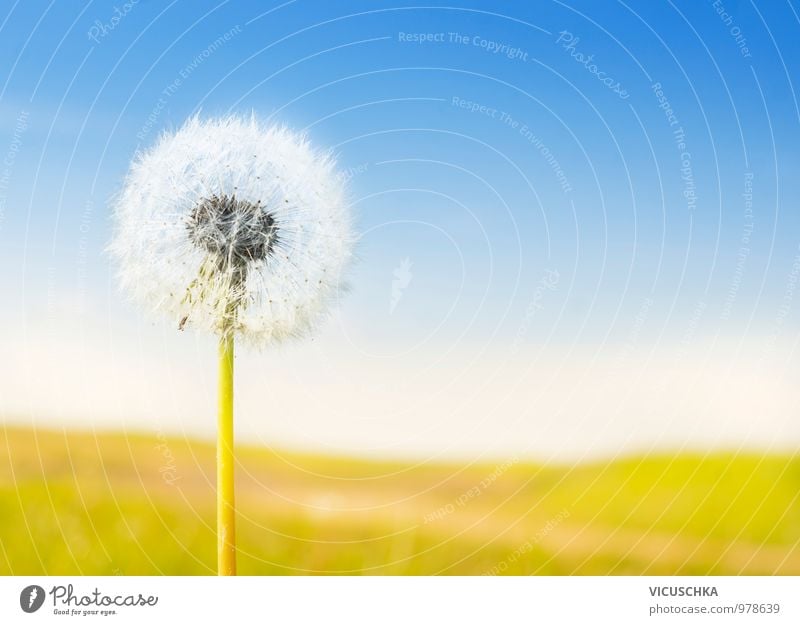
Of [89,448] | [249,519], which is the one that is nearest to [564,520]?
[249,519]

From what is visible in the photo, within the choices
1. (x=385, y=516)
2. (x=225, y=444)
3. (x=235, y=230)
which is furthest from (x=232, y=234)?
(x=385, y=516)

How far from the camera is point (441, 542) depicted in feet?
8.90

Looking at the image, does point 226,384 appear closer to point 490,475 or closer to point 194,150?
point 194,150

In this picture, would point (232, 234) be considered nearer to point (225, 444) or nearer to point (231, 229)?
point (231, 229)

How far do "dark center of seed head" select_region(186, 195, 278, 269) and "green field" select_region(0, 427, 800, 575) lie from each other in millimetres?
726

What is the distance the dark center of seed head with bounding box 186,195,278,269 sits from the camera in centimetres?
208

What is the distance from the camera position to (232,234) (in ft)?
6.82

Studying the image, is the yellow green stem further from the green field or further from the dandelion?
the green field
